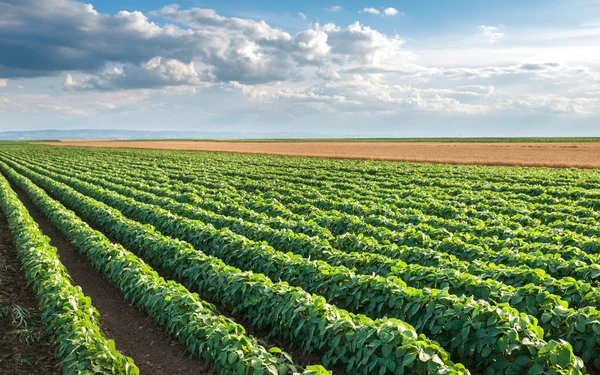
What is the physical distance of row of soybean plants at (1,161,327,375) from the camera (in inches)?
225

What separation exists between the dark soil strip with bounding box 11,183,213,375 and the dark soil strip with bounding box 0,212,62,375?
108 centimetres

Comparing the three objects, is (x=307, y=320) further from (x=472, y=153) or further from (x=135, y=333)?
(x=472, y=153)

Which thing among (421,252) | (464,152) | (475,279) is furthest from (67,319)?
(464,152)

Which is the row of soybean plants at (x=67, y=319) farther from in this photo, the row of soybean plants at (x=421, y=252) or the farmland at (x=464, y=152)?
the farmland at (x=464, y=152)

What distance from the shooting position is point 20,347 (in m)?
7.50

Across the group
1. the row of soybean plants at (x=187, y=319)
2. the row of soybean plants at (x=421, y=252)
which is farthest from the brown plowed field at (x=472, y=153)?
the row of soybean plants at (x=187, y=319)

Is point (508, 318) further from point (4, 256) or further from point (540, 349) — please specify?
point (4, 256)

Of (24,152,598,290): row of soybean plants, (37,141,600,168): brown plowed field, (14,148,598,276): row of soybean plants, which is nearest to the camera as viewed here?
(24,152,598,290): row of soybean plants

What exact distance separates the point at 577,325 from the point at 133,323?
7.66 m

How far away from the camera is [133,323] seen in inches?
347

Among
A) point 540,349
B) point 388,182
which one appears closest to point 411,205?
point 388,182

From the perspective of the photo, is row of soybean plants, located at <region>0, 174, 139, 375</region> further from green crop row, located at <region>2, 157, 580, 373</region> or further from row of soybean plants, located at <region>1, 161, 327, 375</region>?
green crop row, located at <region>2, 157, 580, 373</region>

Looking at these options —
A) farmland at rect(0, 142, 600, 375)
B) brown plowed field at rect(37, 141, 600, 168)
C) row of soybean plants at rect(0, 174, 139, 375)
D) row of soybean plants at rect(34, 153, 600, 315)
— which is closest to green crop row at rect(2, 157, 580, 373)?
farmland at rect(0, 142, 600, 375)

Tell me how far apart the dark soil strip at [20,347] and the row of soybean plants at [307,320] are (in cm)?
294
